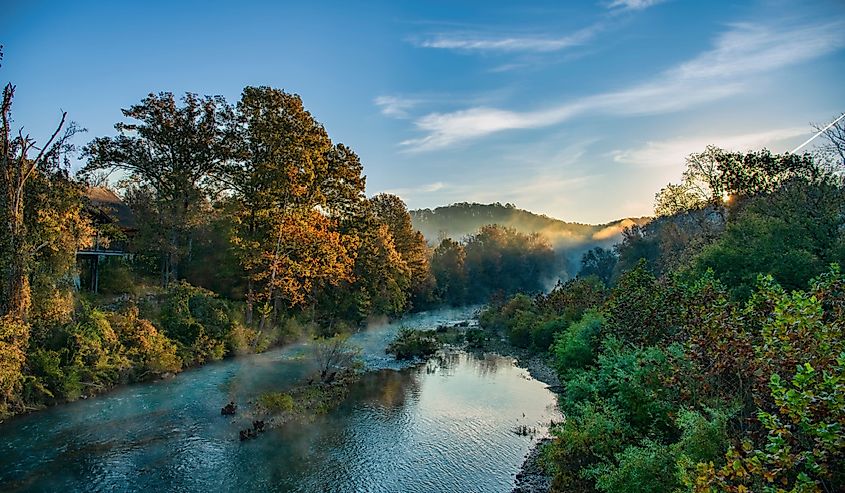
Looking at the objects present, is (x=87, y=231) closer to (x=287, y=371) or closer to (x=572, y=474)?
(x=287, y=371)

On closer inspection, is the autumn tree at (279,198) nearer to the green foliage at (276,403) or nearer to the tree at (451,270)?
the green foliage at (276,403)

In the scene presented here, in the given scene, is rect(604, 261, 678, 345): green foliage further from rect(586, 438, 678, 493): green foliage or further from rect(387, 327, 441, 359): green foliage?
rect(387, 327, 441, 359): green foliage

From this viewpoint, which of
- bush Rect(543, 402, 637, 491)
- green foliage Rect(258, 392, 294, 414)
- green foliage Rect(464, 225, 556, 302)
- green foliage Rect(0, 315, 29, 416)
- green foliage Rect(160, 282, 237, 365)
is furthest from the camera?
green foliage Rect(464, 225, 556, 302)

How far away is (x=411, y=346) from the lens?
3712cm

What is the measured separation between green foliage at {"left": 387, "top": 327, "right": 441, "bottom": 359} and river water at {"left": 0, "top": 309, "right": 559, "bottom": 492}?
27.0 feet

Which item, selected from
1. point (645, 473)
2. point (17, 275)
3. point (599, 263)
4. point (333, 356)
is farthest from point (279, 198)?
point (599, 263)

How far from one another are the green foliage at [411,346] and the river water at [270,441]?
8.22 metres

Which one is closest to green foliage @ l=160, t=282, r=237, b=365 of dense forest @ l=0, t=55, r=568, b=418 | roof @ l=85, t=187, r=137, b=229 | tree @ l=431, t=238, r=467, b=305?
dense forest @ l=0, t=55, r=568, b=418

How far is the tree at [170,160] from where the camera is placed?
1391 inches

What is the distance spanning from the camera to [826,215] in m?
20.1

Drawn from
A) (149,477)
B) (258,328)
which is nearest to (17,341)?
(149,477)

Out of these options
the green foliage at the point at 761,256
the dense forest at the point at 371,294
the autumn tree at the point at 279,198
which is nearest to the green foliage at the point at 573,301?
the dense forest at the point at 371,294

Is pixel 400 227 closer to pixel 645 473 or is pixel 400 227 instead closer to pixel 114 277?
pixel 114 277

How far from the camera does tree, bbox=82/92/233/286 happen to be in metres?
35.3
